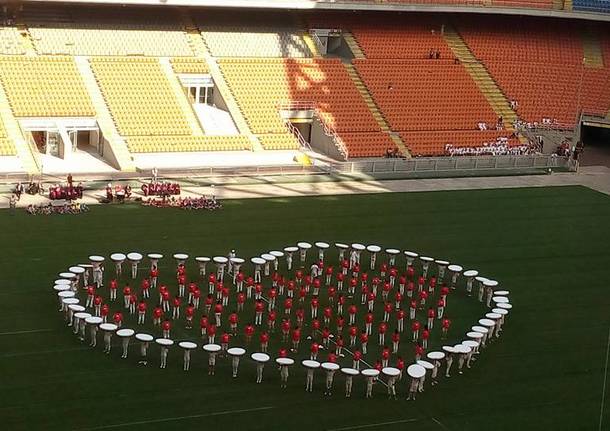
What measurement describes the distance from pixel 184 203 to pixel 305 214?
387 cm

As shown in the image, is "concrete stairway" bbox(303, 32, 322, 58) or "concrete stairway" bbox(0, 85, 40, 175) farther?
"concrete stairway" bbox(303, 32, 322, 58)

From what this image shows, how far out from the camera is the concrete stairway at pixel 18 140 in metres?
38.2

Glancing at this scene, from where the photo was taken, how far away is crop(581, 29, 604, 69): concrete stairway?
181 feet

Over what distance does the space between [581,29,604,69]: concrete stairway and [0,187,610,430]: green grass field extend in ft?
54.6

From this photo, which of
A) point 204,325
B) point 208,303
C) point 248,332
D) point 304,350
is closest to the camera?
point 248,332

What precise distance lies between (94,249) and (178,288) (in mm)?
3747

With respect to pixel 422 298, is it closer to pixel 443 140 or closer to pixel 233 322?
pixel 233 322

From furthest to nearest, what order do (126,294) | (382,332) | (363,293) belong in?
(363,293)
(126,294)
(382,332)

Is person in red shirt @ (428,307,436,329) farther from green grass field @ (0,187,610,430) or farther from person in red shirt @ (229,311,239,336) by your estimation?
person in red shirt @ (229,311,239,336)

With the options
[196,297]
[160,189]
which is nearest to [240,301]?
[196,297]

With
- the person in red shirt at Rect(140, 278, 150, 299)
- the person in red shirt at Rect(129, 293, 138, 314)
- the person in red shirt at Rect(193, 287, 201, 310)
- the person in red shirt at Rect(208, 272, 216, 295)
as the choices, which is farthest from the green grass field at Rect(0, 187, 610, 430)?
the person in red shirt at Rect(208, 272, 216, 295)

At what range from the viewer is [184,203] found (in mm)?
35312

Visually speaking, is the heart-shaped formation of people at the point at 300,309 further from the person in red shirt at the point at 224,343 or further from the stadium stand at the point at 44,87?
the stadium stand at the point at 44,87

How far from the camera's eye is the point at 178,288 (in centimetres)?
2728
